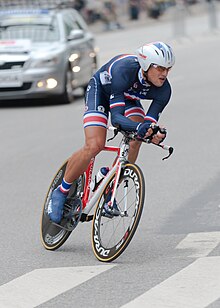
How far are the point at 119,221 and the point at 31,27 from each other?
12848mm

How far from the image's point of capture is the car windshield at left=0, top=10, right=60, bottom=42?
20094mm

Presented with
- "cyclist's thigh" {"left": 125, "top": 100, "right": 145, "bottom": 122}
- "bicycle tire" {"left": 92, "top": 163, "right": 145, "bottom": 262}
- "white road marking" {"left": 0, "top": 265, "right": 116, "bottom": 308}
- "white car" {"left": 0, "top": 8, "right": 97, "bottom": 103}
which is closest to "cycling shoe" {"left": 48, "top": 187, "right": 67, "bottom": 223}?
"bicycle tire" {"left": 92, "top": 163, "right": 145, "bottom": 262}

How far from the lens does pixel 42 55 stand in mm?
A: 19406

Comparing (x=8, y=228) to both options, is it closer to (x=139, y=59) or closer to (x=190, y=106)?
(x=139, y=59)

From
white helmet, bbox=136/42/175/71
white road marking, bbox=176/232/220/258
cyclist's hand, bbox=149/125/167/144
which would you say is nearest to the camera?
cyclist's hand, bbox=149/125/167/144

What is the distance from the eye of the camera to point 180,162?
12664mm

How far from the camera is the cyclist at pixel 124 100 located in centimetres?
772

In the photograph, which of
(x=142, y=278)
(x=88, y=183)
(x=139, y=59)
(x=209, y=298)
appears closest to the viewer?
(x=209, y=298)

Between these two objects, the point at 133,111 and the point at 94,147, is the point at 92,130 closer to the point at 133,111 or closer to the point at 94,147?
the point at 94,147

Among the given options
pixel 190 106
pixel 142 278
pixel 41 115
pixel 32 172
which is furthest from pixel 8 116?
pixel 142 278

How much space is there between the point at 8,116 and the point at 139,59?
35.5 feet

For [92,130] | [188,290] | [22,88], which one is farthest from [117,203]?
[22,88]

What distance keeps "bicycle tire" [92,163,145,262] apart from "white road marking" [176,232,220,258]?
563 millimetres

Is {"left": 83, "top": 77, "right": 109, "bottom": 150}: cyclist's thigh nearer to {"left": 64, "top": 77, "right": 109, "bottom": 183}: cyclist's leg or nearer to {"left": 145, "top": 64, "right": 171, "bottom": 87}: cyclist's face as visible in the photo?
{"left": 64, "top": 77, "right": 109, "bottom": 183}: cyclist's leg
